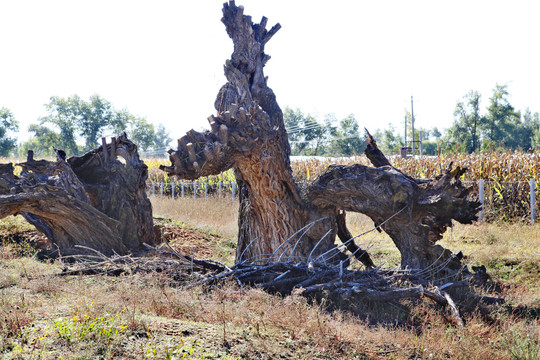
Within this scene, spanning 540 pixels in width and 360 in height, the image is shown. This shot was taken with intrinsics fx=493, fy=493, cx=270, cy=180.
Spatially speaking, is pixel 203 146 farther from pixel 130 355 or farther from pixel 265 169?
pixel 130 355

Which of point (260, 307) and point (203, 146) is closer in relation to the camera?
point (260, 307)

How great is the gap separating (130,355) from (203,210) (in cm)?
1329

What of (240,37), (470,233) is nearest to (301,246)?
(240,37)

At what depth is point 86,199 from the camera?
9.42 meters

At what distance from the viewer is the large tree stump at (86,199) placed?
8.53 meters

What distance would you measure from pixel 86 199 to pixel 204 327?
18.5ft

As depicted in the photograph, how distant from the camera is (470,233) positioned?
40.3ft

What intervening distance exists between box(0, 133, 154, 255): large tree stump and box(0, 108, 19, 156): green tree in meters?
62.3

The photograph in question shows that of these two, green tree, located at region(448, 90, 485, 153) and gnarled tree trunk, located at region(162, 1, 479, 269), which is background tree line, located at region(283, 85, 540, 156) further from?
gnarled tree trunk, located at region(162, 1, 479, 269)

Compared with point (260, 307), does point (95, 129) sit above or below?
above

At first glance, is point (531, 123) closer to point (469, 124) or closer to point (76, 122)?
point (469, 124)

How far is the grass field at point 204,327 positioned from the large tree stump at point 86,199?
1514 mm

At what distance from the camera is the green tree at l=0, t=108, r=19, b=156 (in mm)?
65000

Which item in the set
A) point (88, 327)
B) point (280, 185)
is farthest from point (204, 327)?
point (280, 185)
